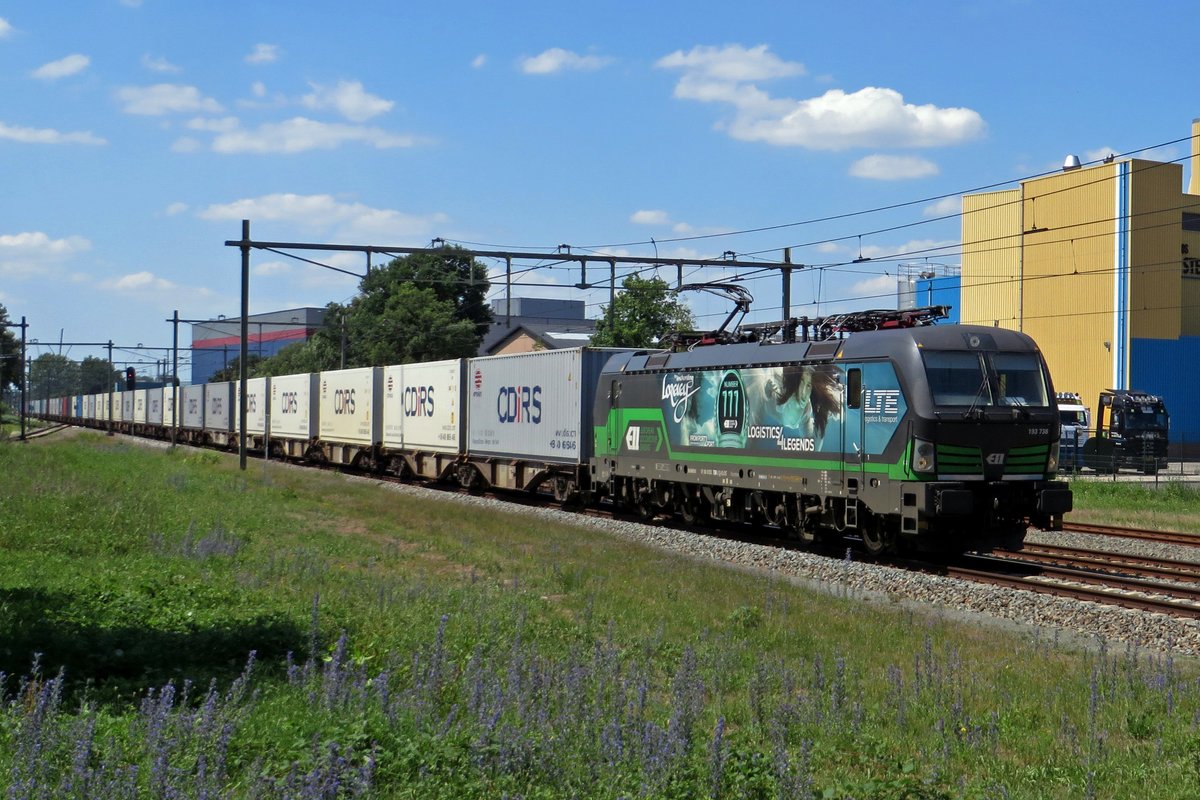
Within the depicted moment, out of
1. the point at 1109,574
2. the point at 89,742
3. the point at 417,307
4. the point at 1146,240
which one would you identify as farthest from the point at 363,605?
the point at 417,307

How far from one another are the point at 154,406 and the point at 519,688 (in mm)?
67487

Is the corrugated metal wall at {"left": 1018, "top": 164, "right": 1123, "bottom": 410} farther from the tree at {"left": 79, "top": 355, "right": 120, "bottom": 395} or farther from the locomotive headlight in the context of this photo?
the tree at {"left": 79, "top": 355, "right": 120, "bottom": 395}

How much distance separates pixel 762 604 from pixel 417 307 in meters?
60.8

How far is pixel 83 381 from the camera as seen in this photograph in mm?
166625

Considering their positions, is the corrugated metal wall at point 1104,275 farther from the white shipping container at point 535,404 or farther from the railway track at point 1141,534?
the white shipping container at point 535,404

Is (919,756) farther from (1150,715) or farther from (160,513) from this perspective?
(160,513)

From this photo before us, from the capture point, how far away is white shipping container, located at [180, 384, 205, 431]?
57.7 meters

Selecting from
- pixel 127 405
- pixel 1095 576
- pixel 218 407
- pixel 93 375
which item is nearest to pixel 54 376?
pixel 93 375

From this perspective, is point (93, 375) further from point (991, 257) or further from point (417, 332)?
point (991, 257)

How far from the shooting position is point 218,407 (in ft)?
178

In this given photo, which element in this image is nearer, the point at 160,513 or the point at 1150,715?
the point at 1150,715

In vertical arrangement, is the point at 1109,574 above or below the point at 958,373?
below

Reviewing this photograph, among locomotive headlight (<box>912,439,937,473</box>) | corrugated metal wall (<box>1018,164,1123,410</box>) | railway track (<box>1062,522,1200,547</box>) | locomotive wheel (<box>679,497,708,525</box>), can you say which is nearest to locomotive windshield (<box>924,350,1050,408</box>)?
locomotive headlight (<box>912,439,937,473</box>)

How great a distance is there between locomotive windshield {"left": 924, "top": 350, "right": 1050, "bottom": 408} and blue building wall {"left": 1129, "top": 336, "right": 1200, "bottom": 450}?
38.8 metres
